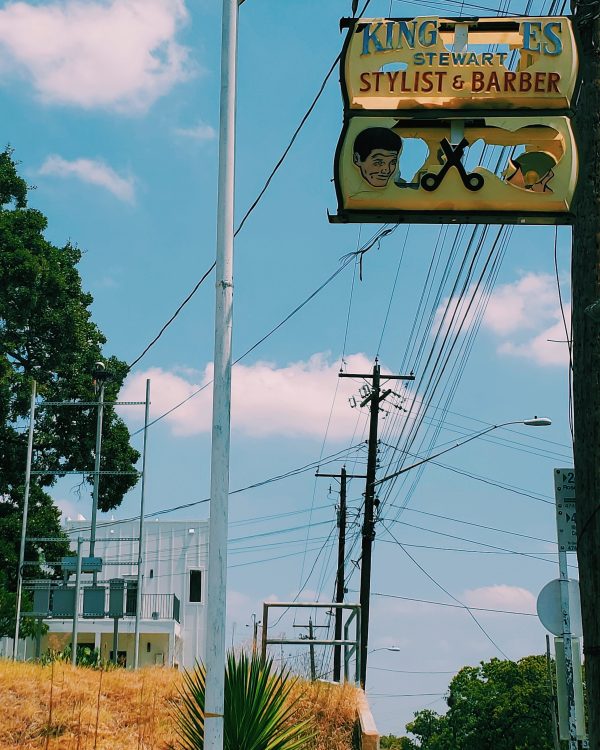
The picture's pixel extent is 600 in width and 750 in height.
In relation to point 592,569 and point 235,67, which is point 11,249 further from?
point 592,569

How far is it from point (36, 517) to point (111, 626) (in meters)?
18.5

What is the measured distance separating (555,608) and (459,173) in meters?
4.40

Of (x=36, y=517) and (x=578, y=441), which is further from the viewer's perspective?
(x=36, y=517)

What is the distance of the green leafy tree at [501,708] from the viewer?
7169 cm

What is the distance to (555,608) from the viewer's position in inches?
407

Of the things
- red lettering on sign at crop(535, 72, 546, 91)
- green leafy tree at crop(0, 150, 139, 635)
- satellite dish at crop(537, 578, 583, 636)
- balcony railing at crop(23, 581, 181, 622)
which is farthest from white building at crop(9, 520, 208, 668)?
red lettering on sign at crop(535, 72, 546, 91)

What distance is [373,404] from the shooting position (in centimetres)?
3616

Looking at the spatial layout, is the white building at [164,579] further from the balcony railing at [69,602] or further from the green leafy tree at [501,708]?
the green leafy tree at [501,708]

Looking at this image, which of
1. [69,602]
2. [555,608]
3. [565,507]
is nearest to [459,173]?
[565,507]

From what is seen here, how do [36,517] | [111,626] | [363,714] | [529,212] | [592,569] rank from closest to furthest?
1. [592,569]
2. [529,212]
3. [363,714]
4. [36,517]
5. [111,626]

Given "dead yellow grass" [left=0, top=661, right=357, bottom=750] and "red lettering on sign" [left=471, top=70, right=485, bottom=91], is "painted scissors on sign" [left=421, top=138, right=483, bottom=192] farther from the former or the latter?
"dead yellow grass" [left=0, top=661, right=357, bottom=750]

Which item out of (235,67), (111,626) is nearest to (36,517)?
(111,626)

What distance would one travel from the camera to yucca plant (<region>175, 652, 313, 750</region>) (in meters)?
11.3

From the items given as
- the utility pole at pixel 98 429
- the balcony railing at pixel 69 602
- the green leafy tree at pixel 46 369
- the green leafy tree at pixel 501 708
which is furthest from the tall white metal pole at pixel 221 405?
the green leafy tree at pixel 501 708
